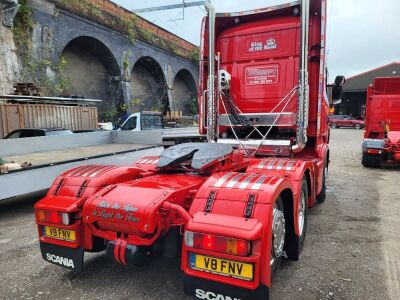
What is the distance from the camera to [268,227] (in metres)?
2.27

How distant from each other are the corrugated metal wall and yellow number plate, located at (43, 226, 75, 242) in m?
7.78

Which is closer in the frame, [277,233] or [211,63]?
[277,233]

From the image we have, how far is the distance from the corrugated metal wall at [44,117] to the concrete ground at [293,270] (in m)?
5.44

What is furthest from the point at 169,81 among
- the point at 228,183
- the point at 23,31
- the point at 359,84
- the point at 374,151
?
the point at 359,84

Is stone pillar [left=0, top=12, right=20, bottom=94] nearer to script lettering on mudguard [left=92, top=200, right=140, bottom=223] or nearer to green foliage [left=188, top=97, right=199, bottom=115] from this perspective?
script lettering on mudguard [left=92, top=200, right=140, bottom=223]

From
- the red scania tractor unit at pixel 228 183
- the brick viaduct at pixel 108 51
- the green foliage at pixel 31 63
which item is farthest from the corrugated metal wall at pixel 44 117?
the red scania tractor unit at pixel 228 183

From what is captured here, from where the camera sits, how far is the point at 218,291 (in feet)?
7.42

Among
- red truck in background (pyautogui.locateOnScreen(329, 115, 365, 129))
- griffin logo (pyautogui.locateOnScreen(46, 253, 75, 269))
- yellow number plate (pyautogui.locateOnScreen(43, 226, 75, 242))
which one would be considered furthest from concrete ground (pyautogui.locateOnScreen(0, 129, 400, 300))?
red truck in background (pyautogui.locateOnScreen(329, 115, 365, 129))

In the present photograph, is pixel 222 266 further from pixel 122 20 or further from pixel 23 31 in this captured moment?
pixel 122 20

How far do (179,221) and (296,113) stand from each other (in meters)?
2.94

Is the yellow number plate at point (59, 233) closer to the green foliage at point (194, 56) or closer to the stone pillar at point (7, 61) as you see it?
the stone pillar at point (7, 61)

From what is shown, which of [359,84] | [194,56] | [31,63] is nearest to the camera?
[31,63]

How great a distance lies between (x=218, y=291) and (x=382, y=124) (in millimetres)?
10018

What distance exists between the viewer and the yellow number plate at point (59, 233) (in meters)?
2.85
